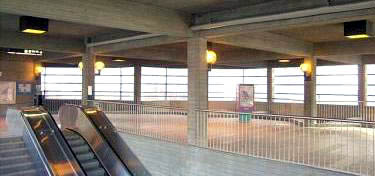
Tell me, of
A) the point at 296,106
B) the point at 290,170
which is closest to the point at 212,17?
the point at 290,170

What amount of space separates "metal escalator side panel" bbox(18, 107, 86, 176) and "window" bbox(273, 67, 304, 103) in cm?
1558

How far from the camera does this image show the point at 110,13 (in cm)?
819

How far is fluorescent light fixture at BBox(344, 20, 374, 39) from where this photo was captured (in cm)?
911

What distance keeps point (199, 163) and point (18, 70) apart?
1363 centimetres

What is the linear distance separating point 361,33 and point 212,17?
11.9 ft

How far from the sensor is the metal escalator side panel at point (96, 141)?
326 inches

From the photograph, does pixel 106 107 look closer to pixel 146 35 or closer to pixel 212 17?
pixel 146 35

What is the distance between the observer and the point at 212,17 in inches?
367

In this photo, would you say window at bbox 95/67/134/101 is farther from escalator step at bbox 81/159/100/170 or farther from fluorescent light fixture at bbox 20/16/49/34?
escalator step at bbox 81/159/100/170

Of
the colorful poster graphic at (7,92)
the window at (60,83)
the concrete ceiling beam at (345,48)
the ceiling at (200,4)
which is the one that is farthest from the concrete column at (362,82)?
the colorful poster graphic at (7,92)

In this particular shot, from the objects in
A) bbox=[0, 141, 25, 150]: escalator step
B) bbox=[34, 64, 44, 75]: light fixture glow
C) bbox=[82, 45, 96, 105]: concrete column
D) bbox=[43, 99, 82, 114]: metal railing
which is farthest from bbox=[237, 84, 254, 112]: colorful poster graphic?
bbox=[34, 64, 44, 75]: light fixture glow

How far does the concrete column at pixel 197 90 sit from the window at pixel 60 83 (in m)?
14.3

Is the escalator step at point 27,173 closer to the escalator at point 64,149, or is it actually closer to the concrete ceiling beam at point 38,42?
the escalator at point 64,149

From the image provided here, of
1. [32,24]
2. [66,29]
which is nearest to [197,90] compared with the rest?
[32,24]
